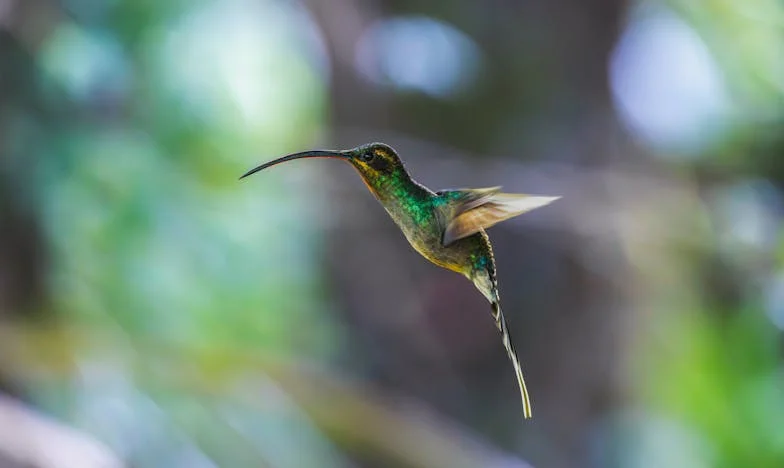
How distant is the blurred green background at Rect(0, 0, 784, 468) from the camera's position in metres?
1.63

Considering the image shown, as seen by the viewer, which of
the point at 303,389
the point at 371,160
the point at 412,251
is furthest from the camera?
the point at 412,251

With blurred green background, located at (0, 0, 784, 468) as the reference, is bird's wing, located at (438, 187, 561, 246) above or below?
below

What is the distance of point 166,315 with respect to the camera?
215 centimetres

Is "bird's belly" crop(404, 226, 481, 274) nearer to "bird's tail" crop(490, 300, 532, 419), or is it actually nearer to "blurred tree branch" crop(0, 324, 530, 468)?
"bird's tail" crop(490, 300, 532, 419)

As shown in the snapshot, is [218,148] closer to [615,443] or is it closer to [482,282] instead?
[615,443]

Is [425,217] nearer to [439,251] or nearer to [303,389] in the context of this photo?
[439,251]

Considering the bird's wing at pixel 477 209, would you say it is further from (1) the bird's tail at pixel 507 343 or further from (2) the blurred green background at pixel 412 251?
(2) the blurred green background at pixel 412 251

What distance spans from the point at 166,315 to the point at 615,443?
1.13 metres

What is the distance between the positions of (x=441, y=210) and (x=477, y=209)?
1 centimetres

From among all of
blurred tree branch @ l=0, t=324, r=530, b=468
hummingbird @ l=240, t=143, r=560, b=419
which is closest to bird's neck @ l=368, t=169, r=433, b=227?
hummingbird @ l=240, t=143, r=560, b=419

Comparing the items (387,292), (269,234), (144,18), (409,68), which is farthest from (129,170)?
(269,234)

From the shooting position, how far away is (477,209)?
0.23 metres

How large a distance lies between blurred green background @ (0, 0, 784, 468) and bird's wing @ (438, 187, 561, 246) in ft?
3.81

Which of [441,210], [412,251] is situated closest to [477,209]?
[441,210]
